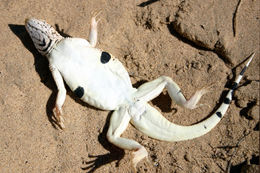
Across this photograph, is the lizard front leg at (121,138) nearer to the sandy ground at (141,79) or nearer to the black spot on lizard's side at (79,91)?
the sandy ground at (141,79)

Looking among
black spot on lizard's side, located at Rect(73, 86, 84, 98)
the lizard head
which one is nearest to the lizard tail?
black spot on lizard's side, located at Rect(73, 86, 84, 98)

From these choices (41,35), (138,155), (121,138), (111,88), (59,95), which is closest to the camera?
(138,155)

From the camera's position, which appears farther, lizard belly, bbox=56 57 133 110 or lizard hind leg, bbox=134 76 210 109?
lizard belly, bbox=56 57 133 110

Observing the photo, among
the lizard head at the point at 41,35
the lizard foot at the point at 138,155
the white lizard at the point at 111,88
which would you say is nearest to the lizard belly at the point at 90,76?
the white lizard at the point at 111,88

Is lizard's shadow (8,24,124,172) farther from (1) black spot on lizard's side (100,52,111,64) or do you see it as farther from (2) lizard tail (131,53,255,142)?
(1) black spot on lizard's side (100,52,111,64)

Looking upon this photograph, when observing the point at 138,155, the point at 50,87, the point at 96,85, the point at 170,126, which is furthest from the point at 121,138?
the point at 50,87

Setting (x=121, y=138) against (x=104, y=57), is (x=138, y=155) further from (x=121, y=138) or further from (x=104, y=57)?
(x=104, y=57)
